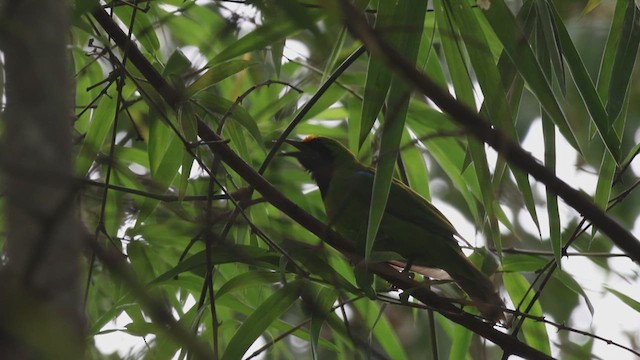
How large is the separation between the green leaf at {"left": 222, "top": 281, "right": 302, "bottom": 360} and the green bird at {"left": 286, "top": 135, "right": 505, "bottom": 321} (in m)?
0.50

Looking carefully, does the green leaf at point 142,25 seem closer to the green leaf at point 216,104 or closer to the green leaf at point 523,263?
the green leaf at point 216,104

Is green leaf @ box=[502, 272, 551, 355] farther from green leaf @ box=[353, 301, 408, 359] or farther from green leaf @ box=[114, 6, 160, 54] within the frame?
green leaf @ box=[114, 6, 160, 54]

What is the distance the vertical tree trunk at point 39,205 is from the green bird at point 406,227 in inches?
76.1

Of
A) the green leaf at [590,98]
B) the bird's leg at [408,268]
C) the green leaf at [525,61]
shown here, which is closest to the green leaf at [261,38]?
the green leaf at [525,61]

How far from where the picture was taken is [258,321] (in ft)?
7.58

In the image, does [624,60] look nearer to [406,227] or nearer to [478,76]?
[478,76]

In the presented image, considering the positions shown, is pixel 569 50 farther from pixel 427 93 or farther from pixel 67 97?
pixel 67 97

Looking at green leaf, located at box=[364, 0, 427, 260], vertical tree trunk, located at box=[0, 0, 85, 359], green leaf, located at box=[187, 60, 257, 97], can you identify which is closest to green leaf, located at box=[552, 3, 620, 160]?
green leaf, located at box=[364, 0, 427, 260]

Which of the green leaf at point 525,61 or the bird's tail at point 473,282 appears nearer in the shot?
the green leaf at point 525,61

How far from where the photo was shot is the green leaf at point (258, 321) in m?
2.29

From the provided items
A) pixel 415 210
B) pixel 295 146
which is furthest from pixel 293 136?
pixel 415 210

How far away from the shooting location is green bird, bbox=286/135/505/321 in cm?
271

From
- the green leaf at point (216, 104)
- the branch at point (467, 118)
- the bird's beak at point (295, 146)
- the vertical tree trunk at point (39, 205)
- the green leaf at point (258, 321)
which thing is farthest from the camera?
the bird's beak at point (295, 146)

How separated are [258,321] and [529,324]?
0.89m
